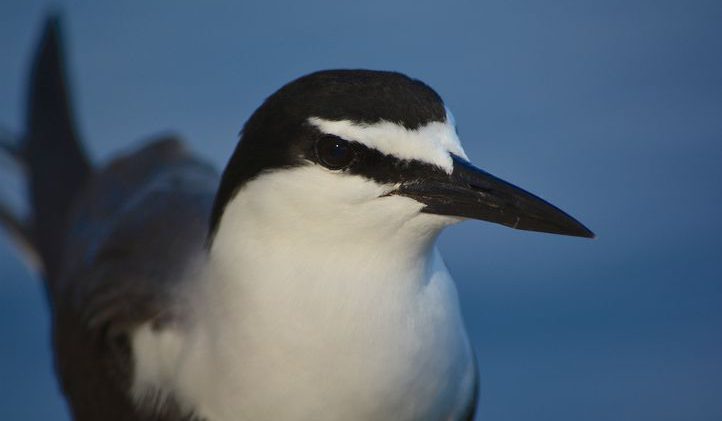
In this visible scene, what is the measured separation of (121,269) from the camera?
2941mm

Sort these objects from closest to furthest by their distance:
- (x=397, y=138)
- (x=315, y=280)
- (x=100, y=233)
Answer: (x=397, y=138), (x=315, y=280), (x=100, y=233)

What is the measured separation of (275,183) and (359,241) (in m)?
0.22

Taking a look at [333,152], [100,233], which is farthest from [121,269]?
[333,152]

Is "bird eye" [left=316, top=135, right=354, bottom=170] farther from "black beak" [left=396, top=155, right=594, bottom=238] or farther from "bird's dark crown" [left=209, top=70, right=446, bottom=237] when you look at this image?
"black beak" [left=396, top=155, right=594, bottom=238]

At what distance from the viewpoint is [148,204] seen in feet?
10.5

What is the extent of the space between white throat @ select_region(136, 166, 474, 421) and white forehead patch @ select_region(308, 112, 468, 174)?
0.09 m

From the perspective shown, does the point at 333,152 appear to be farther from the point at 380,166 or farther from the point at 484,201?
the point at 484,201

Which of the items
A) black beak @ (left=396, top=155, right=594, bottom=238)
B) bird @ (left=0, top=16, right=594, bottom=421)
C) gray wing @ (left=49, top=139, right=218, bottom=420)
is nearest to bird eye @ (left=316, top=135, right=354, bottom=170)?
bird @ (left=0, top=16, right=594, bottom=421)

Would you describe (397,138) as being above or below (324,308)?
above

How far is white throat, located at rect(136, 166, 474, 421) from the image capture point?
2.28 meters

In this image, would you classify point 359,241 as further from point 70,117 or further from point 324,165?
point 70,117

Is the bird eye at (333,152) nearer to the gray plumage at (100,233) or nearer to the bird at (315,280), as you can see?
the bird at (315,280)

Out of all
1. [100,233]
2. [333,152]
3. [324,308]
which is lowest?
[100,233]

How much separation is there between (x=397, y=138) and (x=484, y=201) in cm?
23
